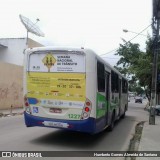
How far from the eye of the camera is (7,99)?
2972 centimetres

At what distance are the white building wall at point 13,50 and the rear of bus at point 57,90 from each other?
29785 mm

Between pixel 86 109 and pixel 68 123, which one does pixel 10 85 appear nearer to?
pixel 68 123

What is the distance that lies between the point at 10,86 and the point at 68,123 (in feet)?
67.8

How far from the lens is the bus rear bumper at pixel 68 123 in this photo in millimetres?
10398

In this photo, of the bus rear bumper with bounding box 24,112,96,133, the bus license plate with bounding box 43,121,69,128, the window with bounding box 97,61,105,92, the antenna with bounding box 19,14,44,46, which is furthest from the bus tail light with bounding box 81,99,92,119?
the antenna with bounding box 19,14,44,46

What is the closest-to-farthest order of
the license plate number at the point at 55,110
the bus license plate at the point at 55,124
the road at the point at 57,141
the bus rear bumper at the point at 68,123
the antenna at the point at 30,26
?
the road at the point at 57,141 < the bus rear bumper at the point at 68,123 < the bus license plate at the point at 55,124 < the license plate number at the point at 55,110 < the antenna at the point at 30,26

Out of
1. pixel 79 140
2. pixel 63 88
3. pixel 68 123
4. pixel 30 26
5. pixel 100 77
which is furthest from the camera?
pixel 30 26

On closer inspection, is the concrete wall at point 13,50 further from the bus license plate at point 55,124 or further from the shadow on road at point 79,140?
the bus license plate at point 55,124

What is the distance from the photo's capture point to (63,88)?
420 inches

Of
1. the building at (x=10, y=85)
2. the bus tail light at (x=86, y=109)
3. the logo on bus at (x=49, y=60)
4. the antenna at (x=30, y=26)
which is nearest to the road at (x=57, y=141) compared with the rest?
the bus tail light at (x=86, y=109)

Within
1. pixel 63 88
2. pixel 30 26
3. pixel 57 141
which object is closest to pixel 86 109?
Result: pixel 63 88

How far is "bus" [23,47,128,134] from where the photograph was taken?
10.5 m

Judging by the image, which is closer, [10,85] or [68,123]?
[68,123]

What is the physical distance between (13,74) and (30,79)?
2046 centimetres
